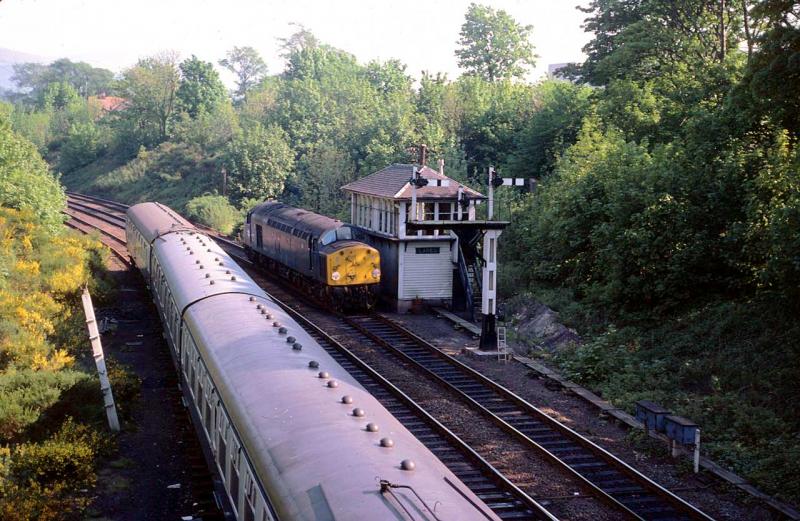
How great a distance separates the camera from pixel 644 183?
2305 cm

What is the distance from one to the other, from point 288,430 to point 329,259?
18.4 meters

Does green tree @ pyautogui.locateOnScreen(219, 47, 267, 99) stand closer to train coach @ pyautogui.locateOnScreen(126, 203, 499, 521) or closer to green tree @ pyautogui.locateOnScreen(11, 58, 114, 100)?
green tree @ pyautogui.locateOnScreen(11, 58, 114, 100)

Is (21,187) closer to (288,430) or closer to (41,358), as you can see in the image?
(41,358)

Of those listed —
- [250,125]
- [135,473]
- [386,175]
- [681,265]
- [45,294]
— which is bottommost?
[135,473]

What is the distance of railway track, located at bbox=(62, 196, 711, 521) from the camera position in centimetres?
1274

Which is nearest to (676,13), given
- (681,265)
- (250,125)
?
(681,265)

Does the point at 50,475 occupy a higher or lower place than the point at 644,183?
lower

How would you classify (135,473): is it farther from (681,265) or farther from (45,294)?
(681,265)

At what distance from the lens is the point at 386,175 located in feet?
102

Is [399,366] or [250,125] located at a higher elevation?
[250,125]

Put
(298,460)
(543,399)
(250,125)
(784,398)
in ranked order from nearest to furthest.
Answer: (298,460) < (784,398) < (543,399) < (250,125)

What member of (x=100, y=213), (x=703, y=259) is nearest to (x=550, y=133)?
(x=703, y=259)

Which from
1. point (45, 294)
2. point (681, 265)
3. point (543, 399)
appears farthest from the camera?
point (45, 294)

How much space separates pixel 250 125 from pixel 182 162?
23.2ft
